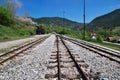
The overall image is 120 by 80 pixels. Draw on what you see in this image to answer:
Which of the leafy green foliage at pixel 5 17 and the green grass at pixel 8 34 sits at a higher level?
the leafy green foliage at pixel 5 17

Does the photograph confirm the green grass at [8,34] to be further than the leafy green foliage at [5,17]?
No

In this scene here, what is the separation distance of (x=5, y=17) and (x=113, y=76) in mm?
72590

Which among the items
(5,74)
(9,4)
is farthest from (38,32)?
(5,74)

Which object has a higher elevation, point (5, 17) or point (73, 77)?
point (5, 17)

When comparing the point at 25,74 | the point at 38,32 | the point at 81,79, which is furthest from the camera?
the point at 38,32

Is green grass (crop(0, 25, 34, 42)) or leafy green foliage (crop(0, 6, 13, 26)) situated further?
leafy green foliage (crop(0, 6, 13, 26))

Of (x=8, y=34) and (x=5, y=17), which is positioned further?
(x=5, y=17)

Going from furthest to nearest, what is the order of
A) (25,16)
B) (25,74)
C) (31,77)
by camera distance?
(25,16) → (25,74) → (31,77)

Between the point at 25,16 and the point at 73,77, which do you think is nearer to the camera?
the point at 73,77

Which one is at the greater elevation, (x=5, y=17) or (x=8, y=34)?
(x=5, y=17)

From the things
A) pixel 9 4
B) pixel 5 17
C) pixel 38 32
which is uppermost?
pixel 9 4

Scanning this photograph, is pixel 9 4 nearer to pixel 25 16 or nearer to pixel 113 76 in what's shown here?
pixel 25 16

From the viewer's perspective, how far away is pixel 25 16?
16462cm

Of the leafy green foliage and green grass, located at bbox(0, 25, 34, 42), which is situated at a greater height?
the leafy green foliage
